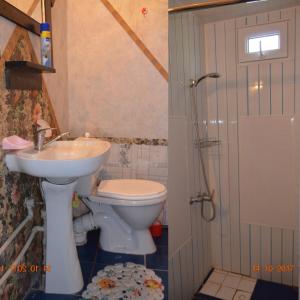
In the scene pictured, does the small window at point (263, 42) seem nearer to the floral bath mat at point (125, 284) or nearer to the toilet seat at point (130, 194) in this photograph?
the toilet seat at point (130, 194)

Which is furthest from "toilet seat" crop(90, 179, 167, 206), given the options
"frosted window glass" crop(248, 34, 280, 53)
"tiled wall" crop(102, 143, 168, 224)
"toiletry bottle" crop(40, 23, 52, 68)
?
"frosted window glass" crop(248, 34, 280, 53)

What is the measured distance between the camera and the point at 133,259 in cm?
185

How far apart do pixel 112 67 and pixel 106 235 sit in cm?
127

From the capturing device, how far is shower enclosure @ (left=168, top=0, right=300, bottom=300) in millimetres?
1704

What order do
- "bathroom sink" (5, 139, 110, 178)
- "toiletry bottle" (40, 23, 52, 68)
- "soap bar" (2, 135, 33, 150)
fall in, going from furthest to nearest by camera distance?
"toiletry bottle" (40, 23, 52, 68), "soap bar" (2, 135, 33, 150), "bathroom sink" (5, 139, 110, 178)

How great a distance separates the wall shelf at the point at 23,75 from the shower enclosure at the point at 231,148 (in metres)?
0.78

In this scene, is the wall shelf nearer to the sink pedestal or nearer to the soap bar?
the soap bar

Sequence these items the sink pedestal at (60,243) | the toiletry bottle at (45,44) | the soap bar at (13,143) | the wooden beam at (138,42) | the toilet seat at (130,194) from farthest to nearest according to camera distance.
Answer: the wooden beam at (138,42) < the toilet seat at (130,194) < the toiletry bottle at (45,44) < the sink pedestal at (60,243) < the soap bar at (13,143)

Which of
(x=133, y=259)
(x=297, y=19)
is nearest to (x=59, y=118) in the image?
(x=133, y=259)

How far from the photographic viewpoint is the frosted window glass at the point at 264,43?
6.01 ft

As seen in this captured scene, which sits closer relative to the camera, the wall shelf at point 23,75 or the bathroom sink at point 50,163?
the bathroom sink at point 50,163

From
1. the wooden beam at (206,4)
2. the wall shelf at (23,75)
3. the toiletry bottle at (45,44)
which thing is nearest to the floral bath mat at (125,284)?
the wall shelf at (23,75)

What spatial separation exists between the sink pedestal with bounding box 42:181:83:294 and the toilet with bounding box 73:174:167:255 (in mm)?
298

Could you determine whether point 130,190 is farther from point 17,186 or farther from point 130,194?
point 17,186
